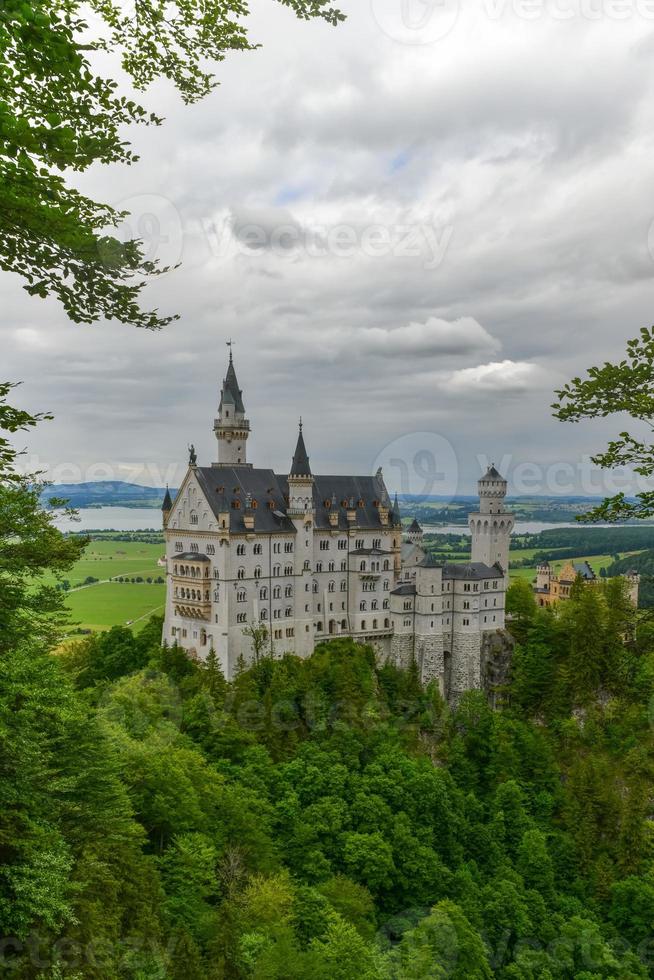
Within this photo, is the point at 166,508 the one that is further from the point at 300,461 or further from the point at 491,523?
the point at 491,523

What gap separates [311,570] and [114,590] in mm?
60552

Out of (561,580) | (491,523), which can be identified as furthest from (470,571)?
(561,580)

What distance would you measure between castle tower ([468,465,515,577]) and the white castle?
0.43 ft

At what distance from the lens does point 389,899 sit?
5356 cm

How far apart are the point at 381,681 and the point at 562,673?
18587mm

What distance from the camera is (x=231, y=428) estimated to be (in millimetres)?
80250

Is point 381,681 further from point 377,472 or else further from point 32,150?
point 32,150

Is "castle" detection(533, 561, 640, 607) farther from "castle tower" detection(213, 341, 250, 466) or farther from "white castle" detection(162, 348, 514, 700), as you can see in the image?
"castle tower" detection(213, 341, 250, 466)

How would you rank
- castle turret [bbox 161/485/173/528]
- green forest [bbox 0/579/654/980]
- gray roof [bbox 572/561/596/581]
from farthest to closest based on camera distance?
gray roof [bbox 572/561/596/581]
castle turret [bbox 161/485/173/528]
green forest [bbox 0/579/654/980]

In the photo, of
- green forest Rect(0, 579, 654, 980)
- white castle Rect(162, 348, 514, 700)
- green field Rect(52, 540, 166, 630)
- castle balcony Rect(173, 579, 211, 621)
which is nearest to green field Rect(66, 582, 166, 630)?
green field Rect(52, 540, 166, 630)

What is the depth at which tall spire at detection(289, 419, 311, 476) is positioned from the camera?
244ft

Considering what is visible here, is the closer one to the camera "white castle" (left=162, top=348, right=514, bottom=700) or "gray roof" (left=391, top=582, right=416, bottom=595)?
"white castle" (left=162, top=348, right=514, bottom=700)

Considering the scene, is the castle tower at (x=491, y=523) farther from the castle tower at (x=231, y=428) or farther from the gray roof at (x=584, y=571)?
the castle tower at (x=231, y=428)

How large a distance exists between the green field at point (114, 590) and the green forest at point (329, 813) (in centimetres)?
2517
